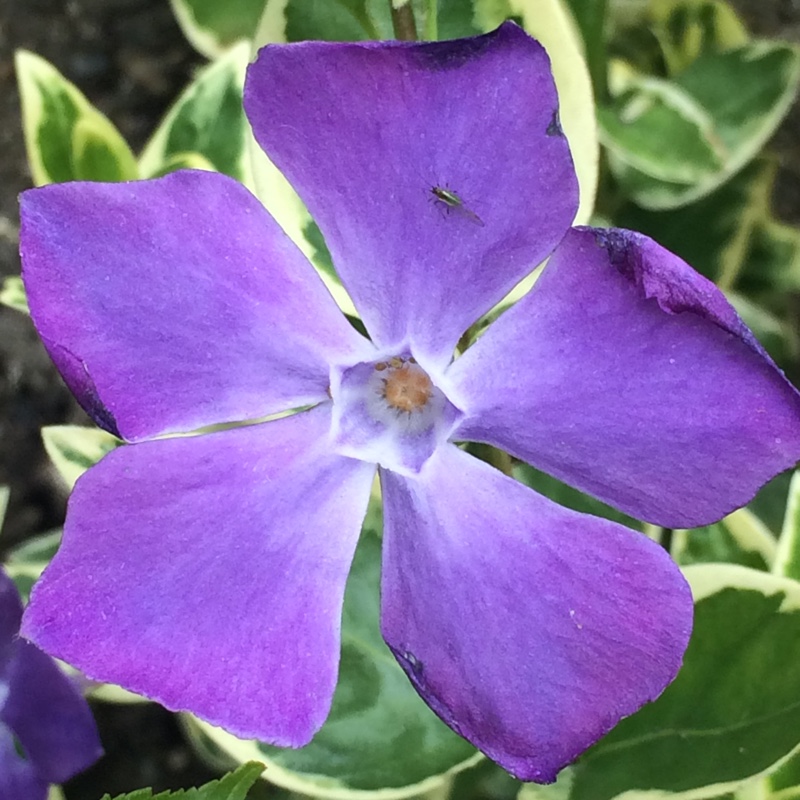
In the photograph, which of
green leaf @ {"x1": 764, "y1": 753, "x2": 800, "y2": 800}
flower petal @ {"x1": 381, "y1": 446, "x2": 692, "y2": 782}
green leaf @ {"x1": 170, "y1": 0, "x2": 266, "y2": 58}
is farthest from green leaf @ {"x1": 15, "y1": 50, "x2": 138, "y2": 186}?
green leaf @ {"x1": 764, "y1": 753, "x2": 800, "y2": 800}

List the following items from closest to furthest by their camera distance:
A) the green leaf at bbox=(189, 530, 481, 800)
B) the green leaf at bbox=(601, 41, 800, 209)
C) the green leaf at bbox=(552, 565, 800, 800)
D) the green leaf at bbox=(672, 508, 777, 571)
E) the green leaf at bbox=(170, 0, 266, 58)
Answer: the green leaf at bbox=(552, 565, 800, 800) < the green leaf at bbox=(189, 530, 481, 800) < the green leaf at bbox=(672, 508, 777, 571) < the green leaf at bbox=(601, 41, 800, 209) < the green leaf at bbox=(170, 0, 266, 58)

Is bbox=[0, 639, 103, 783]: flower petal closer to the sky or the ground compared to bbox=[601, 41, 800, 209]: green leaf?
closer to the ground

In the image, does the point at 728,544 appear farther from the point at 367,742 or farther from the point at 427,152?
the point at 427,152

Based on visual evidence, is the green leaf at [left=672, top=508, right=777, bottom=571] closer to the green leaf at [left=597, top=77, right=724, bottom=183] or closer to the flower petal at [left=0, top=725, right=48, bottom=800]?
the green leaf at [left=597, top=77, right=724, bottom=183]

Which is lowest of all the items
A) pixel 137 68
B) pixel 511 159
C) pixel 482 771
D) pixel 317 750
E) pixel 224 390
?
pixel 482 771

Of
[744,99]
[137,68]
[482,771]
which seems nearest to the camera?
[482,771]

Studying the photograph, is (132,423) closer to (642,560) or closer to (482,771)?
(642,560)

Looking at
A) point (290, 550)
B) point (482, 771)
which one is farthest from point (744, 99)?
point (290, 550)
